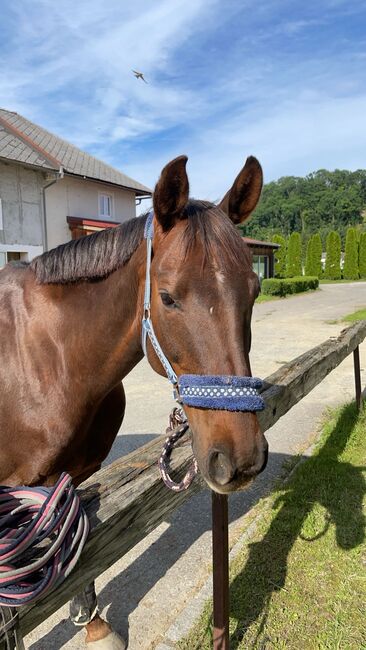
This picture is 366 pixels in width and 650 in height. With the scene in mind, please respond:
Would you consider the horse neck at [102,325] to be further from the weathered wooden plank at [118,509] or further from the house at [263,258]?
the house at [263,258]

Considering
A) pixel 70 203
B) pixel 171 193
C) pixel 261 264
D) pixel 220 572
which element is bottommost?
pixel 220 572

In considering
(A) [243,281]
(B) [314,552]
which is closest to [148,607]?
(B) [314,552]

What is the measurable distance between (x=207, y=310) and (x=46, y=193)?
16.4m

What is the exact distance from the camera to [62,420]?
1929 millimetres

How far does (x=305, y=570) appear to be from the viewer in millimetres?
2807

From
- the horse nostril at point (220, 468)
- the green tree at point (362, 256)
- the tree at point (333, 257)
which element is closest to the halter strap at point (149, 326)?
the horse nostril at point (220, 468)

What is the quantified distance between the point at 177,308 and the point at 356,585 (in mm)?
2291

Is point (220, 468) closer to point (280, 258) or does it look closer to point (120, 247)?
point (120, 247)

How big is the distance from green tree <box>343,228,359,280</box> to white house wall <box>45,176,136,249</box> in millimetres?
31400

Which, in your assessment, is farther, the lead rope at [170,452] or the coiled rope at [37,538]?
the lead rope at [170,452]

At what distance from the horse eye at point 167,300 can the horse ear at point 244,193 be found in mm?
559

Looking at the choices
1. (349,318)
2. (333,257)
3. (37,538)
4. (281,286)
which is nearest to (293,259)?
(333,257)

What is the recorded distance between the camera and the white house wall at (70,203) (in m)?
16.4

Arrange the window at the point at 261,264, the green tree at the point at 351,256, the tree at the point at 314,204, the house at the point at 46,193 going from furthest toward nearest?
the tree at the point at 314,204 < the green tree at the point at 351,256 < the window at the point at 261,264 < the house at the point at 46,193
